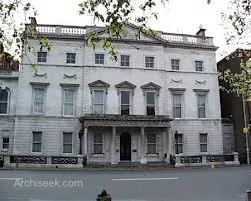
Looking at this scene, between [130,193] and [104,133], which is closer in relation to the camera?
[130,193]

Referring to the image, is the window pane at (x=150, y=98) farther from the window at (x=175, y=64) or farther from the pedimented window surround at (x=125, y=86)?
the window at (x=175, y=64)

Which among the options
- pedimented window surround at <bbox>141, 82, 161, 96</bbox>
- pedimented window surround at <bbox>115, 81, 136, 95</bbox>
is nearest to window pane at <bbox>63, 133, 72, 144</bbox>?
pedimented window surround at <bbox>115, 81, 136, 95</bbox>

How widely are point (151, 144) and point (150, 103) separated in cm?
430

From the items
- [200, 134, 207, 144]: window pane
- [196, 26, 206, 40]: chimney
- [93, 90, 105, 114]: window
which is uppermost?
[196, 26, 206, 40]: chimney

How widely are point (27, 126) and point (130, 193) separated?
67.2 ft

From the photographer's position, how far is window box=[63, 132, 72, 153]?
3228cm

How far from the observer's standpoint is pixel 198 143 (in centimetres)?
3500

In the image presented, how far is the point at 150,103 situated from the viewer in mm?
34438

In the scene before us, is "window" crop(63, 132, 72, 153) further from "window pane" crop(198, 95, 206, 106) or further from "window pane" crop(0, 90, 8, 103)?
"window pane" crop(198, 95, 206, 106)

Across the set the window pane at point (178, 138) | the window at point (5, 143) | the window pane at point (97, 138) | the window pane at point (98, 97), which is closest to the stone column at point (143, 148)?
the window pane at point (178, 138)

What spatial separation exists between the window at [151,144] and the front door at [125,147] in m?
1.98

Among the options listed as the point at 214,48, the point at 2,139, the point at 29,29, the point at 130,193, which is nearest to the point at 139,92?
the point at 214,48

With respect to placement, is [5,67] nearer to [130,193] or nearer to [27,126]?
[27,126]

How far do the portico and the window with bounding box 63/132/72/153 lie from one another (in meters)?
1.20
